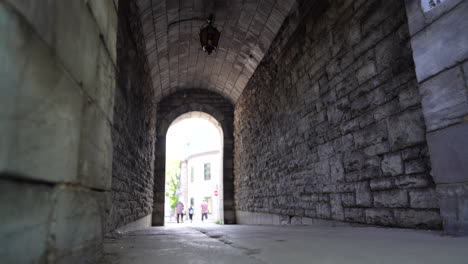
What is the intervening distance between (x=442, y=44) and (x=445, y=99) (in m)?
0.39

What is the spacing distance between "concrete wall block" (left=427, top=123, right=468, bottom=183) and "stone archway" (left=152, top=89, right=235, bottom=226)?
8.90 metres

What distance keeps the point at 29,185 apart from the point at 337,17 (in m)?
4.05

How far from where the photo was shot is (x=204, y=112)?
11.2m

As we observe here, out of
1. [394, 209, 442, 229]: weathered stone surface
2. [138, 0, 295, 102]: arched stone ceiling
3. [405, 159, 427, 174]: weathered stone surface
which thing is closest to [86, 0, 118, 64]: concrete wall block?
[405, 159, 427, 174]: weathered stone surface

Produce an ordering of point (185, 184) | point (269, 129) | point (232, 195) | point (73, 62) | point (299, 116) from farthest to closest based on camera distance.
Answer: point (185, 184)
point (232, 195)
point (269, 129)
point (299, 116)
point (73, 62)

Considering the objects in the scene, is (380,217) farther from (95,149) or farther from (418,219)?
(95,149)

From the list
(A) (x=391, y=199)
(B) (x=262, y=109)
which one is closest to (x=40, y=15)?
(A) (x=391, y=199)

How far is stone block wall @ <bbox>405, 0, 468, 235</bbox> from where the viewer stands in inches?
A: 84.9

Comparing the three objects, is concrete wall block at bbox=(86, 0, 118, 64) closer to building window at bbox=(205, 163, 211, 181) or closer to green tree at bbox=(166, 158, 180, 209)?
building window at bbox=(205, 163, 211, 181)

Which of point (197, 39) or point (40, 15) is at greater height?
point (197, 39)

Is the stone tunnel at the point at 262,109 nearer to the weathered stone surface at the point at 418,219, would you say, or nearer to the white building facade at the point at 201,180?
the weathered stone surface at the point at 418,219

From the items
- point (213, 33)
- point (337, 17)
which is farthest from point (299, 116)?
point (213, 33)

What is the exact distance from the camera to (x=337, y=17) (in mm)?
4078

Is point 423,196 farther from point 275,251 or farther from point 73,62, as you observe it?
point 73,62
